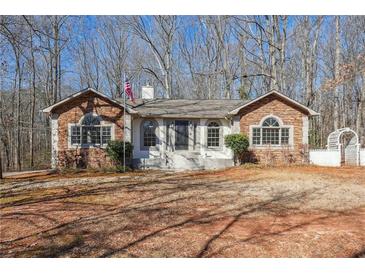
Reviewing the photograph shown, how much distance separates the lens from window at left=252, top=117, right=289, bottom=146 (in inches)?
625

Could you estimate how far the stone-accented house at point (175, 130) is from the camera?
15.1m

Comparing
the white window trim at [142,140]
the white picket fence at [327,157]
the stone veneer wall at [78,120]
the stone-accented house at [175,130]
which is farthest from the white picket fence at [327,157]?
the stone veneer wall at [78,120]

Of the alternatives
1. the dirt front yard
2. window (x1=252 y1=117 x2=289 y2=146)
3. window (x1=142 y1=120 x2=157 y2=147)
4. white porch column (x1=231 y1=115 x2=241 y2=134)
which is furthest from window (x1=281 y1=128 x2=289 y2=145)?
window (x1=142 y1=120 x2=157 y2=147)

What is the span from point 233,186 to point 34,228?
6.20 metres

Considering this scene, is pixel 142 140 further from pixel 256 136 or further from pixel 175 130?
pixel 256 136

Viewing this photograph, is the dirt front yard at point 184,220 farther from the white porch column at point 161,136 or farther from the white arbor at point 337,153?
the white porch column at point 161,136

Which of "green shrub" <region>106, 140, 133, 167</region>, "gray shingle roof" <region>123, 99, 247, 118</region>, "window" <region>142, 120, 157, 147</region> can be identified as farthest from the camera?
"window" <region>142, 120, 157, 147</region>

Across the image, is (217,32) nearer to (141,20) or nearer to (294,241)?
(141,20)

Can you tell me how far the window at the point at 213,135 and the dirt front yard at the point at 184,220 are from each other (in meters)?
6.79

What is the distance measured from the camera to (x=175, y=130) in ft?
54.4

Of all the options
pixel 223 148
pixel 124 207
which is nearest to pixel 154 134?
pixel 223 148

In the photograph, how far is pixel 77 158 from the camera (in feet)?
49.5

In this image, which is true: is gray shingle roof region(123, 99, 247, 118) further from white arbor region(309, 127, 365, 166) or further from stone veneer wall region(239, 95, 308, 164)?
white arbor region(309, 127, 365, 166)

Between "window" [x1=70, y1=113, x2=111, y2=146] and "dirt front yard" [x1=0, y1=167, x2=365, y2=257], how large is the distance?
5.40 meters
